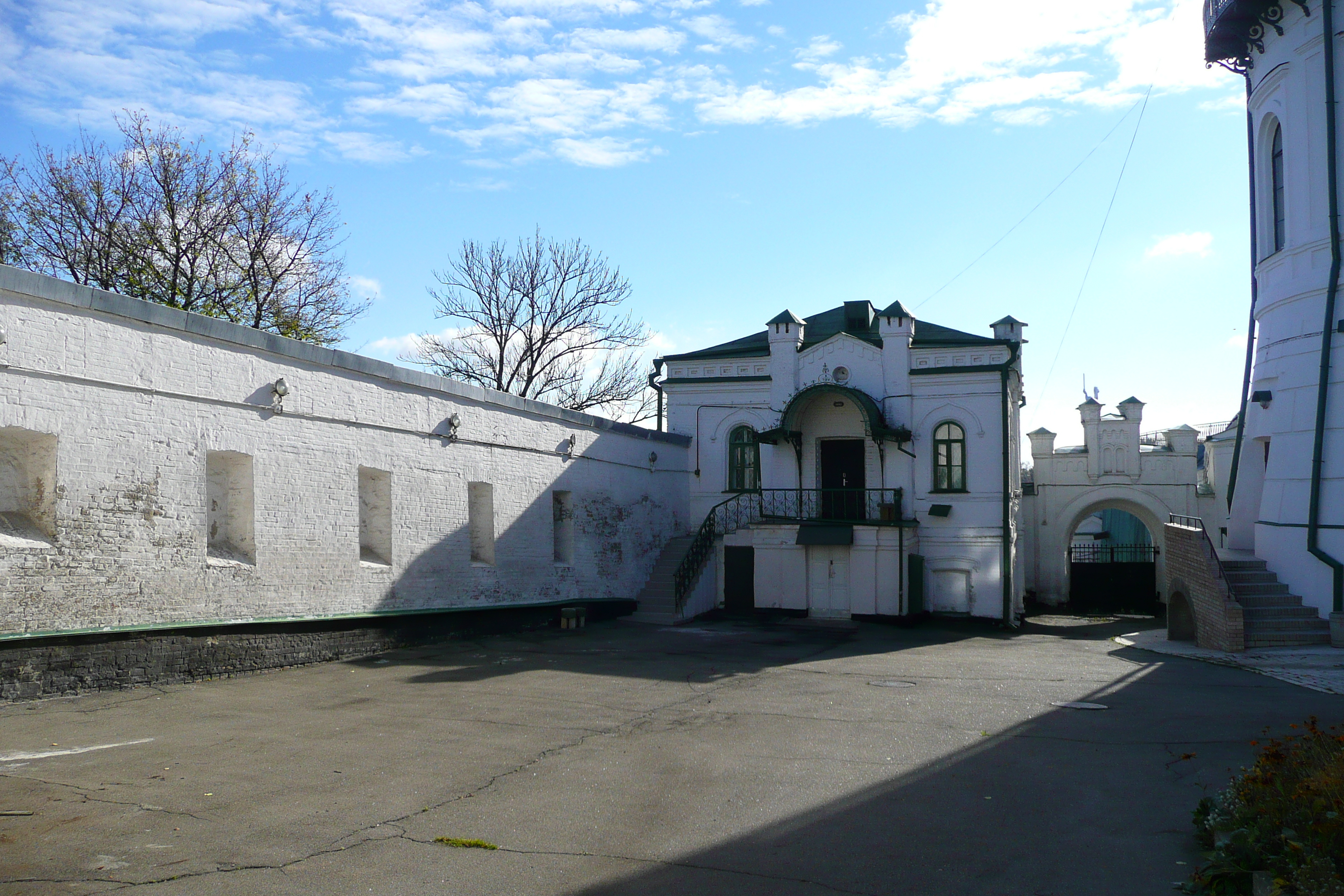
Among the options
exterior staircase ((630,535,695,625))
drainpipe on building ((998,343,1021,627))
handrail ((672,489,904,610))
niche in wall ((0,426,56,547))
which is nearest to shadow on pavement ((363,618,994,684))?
exterior staircase ((630,535,695,625))

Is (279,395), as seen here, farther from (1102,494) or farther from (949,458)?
(1102,494)

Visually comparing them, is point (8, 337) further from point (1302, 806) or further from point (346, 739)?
point (1302, 806)

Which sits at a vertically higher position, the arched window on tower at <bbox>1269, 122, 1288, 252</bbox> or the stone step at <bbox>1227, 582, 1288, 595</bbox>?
the arched window on tower at <bbox>1269, 122, 1288, 252</bbox>

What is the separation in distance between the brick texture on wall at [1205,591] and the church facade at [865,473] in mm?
4773

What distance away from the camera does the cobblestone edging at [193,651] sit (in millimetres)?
10000

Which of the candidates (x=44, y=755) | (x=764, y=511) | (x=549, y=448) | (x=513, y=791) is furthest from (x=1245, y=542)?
(x=44, y=755)

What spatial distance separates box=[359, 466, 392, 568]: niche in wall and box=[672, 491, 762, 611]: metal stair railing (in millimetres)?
7654

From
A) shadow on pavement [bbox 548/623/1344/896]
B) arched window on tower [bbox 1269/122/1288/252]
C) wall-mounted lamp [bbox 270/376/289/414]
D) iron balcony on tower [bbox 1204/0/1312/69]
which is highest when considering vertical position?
iron balcony on tower [bbox 1204/0/1312/69]

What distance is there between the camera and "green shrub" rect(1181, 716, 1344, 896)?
15.2ft

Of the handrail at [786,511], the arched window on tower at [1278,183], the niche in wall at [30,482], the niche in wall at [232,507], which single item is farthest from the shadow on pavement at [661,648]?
the arched window on tower at [1278,183]

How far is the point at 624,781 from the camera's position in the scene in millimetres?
7543

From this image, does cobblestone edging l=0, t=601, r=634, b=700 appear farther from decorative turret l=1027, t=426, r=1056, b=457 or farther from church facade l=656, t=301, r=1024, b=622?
decorative turret l=1027, t=426, r=1056, b=457

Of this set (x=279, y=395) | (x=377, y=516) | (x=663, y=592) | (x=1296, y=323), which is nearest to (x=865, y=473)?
(x=663, y=592)

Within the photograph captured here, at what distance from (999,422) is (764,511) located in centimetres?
585
